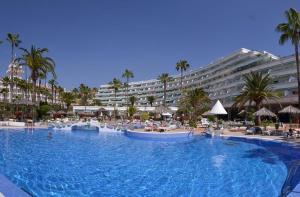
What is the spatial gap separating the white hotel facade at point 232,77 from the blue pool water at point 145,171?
30867 millimetres

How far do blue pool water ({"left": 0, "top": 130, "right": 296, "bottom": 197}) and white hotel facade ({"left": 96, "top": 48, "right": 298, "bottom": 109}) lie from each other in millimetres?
Result: 30867

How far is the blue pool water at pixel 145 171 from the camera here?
998 centimetres

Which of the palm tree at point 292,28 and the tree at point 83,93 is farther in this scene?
the tree at point 83,93

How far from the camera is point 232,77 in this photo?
67.6 m

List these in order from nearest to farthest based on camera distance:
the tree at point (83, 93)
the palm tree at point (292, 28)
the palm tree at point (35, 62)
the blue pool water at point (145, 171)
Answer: the blue pool water at point (145, 171), the palm tree at point (292, 28), the palm tree at point (35, 62), the tree at point (83, 93)

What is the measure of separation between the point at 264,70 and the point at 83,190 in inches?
2000

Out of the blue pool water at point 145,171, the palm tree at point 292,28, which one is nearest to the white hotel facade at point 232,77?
the palm tree at point 292,28

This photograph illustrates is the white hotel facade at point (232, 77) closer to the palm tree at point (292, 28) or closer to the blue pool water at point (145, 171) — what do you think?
the palm tree at point (292, 28)

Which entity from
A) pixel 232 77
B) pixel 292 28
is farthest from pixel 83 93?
pixel 292 28

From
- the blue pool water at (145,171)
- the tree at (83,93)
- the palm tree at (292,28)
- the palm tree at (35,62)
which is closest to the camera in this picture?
the blue pool water at (145,171)

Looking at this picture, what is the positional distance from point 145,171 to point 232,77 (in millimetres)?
58321

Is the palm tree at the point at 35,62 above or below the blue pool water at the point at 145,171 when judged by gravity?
above

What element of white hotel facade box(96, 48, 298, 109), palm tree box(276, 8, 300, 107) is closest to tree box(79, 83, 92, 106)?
white hotel facade box(96, 48, 298, 109)

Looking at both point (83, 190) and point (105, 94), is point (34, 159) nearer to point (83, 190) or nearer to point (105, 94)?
point (83, 190)
